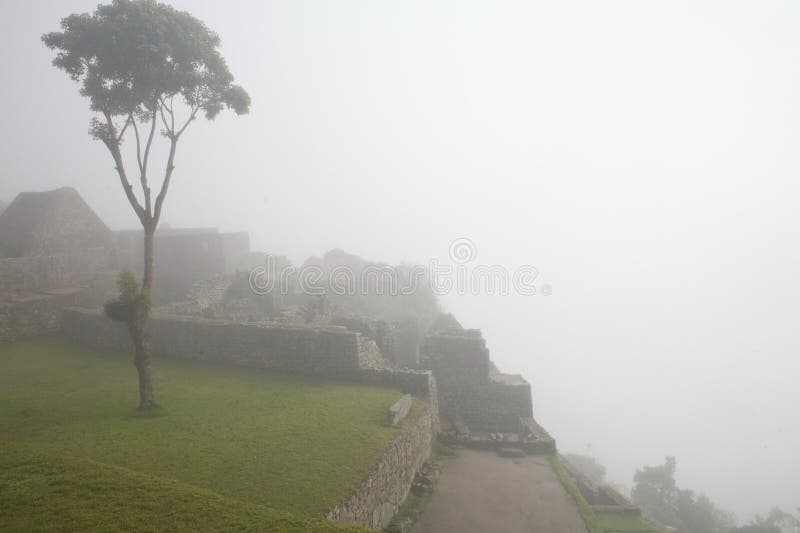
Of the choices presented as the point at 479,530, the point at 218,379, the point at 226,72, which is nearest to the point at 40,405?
the point at 218,379

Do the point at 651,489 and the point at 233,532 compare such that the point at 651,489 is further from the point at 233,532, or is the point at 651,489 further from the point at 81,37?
the point at 81,37

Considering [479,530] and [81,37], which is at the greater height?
[81,37]

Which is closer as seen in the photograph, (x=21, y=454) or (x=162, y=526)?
(x=162, y=526)

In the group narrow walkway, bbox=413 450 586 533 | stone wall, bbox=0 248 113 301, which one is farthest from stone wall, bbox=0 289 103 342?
narrow walkway, bbox=413 450 586 533

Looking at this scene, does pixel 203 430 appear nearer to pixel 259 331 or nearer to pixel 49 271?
pixel 259 331

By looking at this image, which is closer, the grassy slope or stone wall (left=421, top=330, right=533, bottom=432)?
the grassy slope

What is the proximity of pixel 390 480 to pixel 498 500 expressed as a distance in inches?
147

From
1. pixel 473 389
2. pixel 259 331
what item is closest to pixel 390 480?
pixel 259 331

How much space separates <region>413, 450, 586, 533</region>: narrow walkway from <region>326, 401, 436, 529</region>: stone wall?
834 millimetres

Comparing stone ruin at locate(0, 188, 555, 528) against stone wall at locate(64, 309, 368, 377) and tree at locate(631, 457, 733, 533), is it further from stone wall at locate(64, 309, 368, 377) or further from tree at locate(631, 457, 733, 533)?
tree at locate(631, 457, 733, 533)

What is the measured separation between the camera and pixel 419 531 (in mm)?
10664

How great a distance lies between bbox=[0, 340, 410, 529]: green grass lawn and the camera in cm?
780

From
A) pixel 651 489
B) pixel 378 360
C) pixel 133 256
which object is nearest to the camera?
pixel 378 360

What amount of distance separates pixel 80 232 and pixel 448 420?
2419 cm
